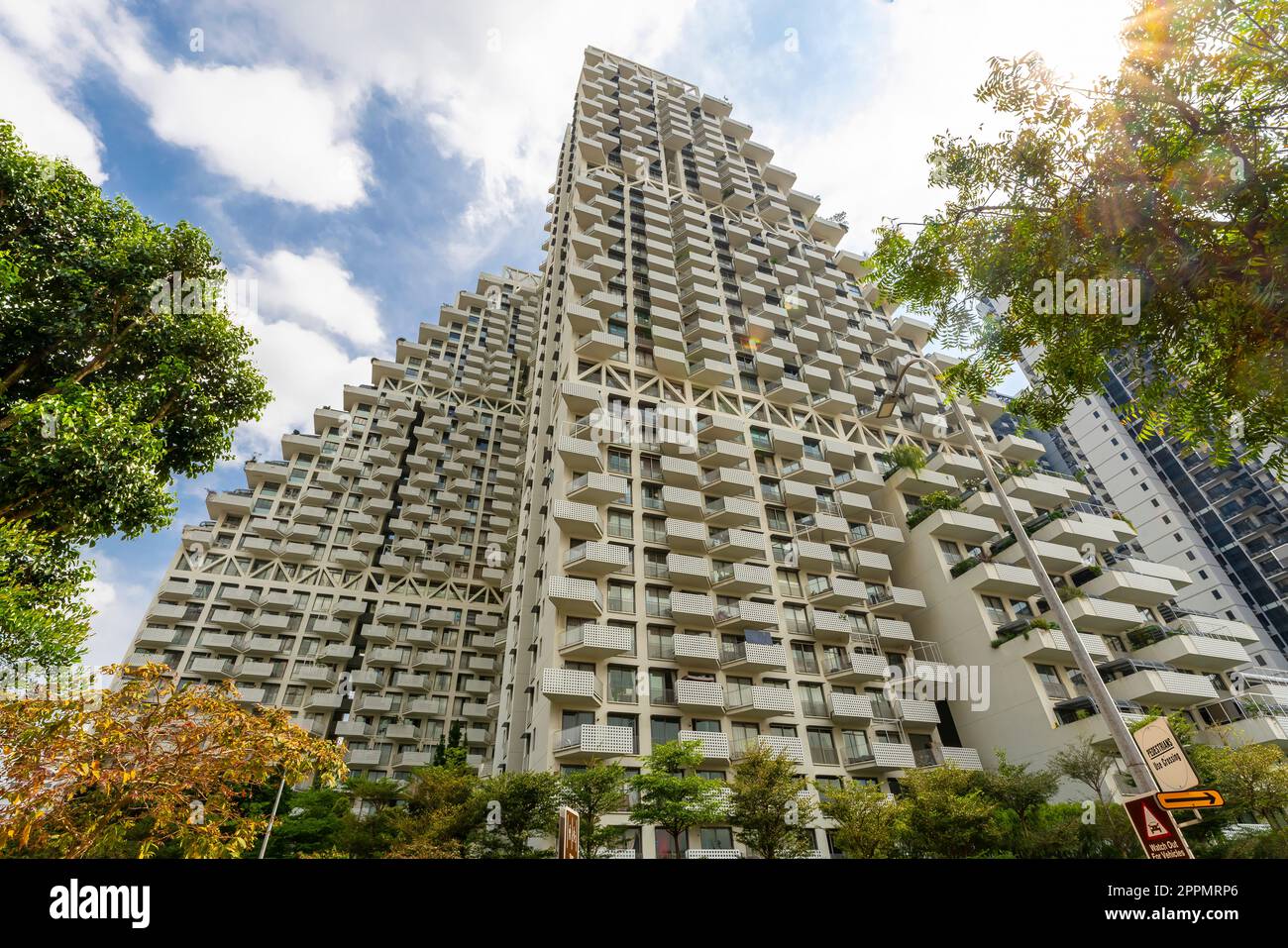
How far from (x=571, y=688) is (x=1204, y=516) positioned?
9193 cm

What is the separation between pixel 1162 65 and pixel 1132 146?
107 centimetres

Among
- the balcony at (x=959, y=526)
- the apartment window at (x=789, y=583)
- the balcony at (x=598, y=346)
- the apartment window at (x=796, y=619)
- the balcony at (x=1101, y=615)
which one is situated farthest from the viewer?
the balcony at (x=598, y=346)

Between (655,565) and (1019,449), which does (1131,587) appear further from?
(655,565)

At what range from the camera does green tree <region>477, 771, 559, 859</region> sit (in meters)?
25.4

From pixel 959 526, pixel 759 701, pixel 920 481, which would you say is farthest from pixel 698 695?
pixel 920 481

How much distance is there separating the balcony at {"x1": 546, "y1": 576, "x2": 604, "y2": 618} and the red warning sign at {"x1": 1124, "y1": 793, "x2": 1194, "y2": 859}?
28267 millimetres

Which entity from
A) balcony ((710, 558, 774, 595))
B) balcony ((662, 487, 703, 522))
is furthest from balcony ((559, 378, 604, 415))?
balcony ((710, 558, 774, 595))

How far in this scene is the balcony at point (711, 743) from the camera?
3145 cm

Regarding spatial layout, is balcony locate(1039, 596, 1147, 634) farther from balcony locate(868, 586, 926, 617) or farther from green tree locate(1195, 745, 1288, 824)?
green tree locate(1195, 745, 1288, 824)

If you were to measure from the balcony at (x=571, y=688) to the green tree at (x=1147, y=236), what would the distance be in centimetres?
2527

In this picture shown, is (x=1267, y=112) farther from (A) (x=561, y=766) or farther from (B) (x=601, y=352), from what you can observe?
(B) (x=601, y=352)

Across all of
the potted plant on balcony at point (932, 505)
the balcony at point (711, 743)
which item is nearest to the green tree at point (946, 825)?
the balcony at point (711, 743)

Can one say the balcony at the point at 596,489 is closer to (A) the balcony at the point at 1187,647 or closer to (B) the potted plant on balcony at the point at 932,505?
(B) the potted plant on balcony at the point at 932,505
